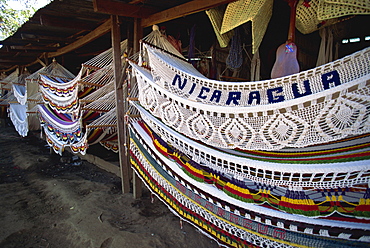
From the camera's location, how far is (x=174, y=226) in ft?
6.52

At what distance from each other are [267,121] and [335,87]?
1.06 feet

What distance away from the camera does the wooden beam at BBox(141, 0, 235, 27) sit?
1718mm

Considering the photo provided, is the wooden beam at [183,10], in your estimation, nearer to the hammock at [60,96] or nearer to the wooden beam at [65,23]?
the wooden beam at [65,23]

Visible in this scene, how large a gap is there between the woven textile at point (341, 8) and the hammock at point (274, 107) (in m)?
0.41

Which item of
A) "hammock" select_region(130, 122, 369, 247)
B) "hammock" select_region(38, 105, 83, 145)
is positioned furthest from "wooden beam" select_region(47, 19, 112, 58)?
"hammock" select_region(130, 122, 369, 247)

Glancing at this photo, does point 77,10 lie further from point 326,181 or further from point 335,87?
point 326,181

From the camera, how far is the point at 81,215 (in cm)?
216

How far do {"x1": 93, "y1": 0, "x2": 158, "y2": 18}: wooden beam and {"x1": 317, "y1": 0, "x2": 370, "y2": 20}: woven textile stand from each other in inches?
66.1

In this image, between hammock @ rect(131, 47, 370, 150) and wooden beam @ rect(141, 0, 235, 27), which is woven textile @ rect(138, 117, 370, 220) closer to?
hammock @ rect(131, 47, 370, 150)

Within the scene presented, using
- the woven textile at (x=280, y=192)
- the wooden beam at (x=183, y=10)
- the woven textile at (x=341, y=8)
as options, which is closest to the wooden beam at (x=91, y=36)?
the wooden beam at (x=183, y=10)

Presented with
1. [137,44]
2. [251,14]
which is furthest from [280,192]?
[137,44]

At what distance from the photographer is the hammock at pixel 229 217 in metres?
1.06

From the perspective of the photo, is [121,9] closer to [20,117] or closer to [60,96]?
[60,96]

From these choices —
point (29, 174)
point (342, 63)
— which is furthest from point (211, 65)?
point (29, 174)
